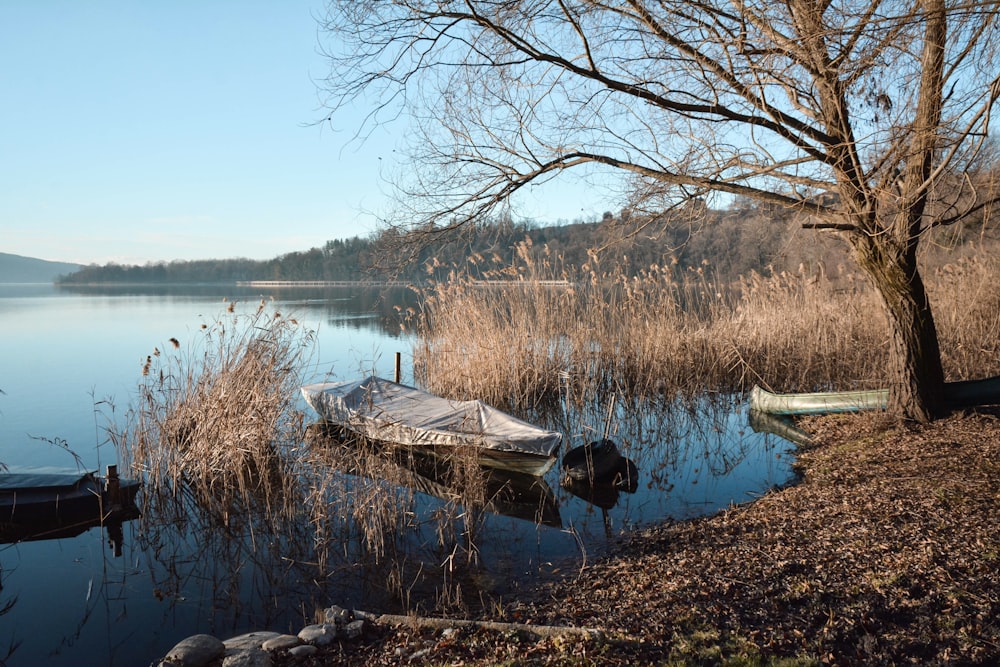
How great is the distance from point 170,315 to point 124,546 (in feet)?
88.9

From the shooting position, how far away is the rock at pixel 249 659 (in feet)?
11.5

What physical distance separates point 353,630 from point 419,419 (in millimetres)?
4390

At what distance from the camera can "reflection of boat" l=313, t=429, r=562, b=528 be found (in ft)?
21.0

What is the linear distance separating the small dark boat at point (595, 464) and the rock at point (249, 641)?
3.87 m

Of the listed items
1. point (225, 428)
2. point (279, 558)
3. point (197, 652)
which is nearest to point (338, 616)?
point (197, 652)

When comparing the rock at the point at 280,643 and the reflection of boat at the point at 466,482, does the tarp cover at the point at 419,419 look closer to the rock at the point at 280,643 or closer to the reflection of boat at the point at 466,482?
the reflection of boat at the point at 466,482

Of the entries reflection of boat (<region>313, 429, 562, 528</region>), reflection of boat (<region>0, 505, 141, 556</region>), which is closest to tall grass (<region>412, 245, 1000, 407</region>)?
reflection of boat (<region>313, 429, 562, 528</region>)

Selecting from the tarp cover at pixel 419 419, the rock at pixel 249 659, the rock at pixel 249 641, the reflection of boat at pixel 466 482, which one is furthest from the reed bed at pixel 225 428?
the rock at pixel 249 659

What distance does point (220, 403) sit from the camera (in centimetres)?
725

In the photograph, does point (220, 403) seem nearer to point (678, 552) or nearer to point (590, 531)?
point (590, 531)

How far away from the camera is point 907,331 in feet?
22.4

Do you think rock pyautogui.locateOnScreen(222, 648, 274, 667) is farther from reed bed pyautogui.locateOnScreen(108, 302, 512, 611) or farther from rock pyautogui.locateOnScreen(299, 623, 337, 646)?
reed bed pyautogui.locateOnScreen(108, 302, 512, 611)

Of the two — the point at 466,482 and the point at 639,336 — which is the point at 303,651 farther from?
the point at 639,336

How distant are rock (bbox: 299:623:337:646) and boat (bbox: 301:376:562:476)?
3.34 m
